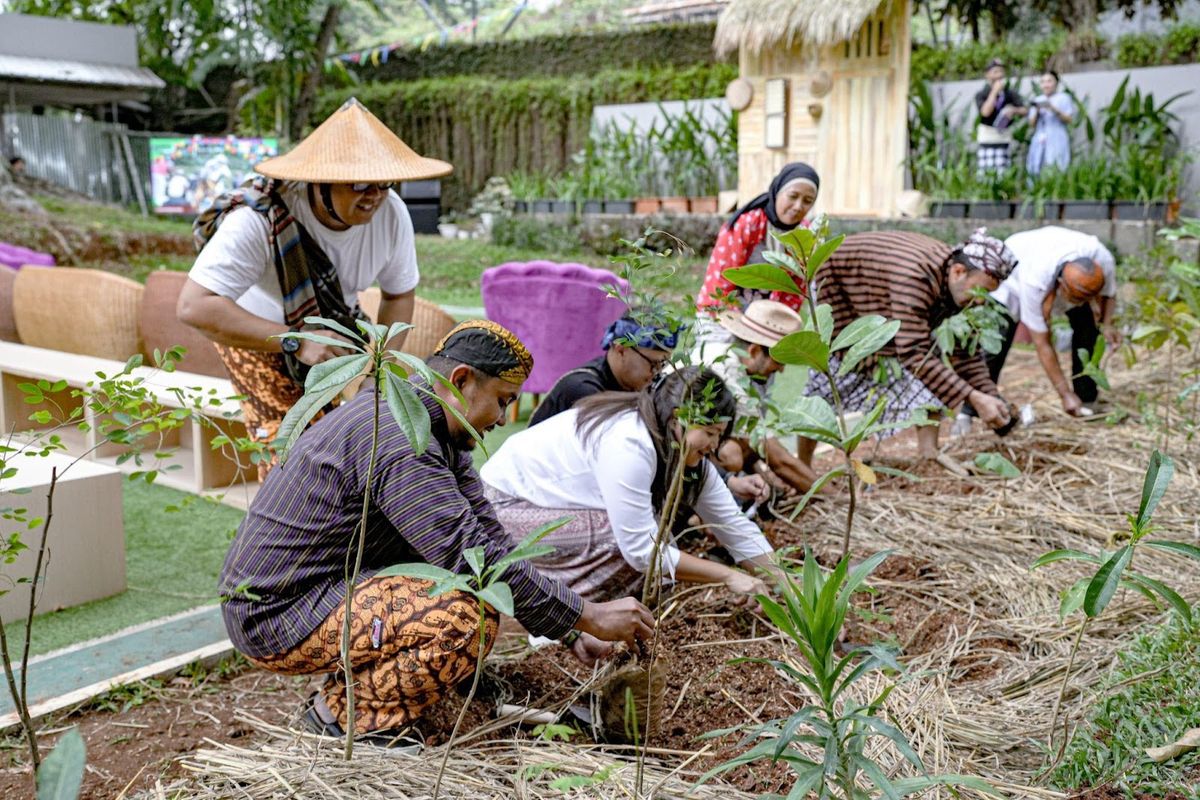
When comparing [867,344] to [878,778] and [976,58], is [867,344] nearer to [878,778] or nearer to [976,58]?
[878,778]

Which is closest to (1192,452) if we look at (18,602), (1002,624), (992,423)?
(992,423)

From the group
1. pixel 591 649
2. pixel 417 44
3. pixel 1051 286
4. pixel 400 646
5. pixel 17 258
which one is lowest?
pixel 591 649

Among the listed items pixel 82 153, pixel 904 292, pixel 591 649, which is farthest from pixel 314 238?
pixel 82 153

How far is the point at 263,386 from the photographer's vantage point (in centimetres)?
302

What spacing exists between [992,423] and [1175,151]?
6.77m

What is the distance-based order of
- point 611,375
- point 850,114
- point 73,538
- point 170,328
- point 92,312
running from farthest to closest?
point 850,114, point 92,312, point 170,328, point 611,375, point 73,538

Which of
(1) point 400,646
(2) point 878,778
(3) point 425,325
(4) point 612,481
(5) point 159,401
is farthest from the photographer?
(3) point 425,325

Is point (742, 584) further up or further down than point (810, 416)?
further down

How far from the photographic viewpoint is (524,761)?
2.03 meters

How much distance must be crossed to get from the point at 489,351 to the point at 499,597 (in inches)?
30.9

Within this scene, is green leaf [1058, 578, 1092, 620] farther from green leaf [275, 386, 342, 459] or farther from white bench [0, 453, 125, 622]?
white bench [0, 453, 125, 622]

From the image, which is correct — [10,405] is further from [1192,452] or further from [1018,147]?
[1018,147]

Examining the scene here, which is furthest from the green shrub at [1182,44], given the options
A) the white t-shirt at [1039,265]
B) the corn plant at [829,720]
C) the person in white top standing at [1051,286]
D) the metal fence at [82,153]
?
the metal fence at [82,153]

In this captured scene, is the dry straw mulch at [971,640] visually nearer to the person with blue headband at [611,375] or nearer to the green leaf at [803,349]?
the green leaf at [803,349]
